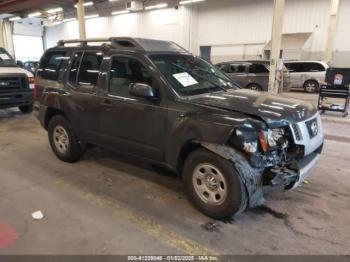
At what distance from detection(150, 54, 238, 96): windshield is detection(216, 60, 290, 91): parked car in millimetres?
7894

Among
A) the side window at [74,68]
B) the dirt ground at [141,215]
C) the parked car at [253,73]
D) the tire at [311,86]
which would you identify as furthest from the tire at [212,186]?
the tire at [311,86]

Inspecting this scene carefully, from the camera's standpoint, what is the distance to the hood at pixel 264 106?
2.88 m

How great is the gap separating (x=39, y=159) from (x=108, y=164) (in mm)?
1218

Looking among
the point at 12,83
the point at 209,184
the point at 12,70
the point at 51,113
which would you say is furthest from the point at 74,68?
the point at 12,70

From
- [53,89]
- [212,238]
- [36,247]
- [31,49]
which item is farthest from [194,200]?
[31,49]

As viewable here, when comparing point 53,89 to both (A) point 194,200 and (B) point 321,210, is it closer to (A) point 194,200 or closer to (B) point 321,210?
(A) point 194,200

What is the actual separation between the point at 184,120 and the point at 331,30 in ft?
53.2

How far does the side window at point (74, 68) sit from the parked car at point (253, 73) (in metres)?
8.31

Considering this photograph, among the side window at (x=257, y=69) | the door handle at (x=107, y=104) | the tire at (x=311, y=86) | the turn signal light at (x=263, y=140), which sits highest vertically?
the side window at (x=257, y=69)

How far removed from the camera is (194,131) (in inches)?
118

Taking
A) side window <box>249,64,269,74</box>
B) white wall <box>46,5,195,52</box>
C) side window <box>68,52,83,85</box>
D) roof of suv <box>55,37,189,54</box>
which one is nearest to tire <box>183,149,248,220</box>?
roof of suv <box>55,37,189,54</box>

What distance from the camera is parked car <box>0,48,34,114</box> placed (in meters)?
7.54

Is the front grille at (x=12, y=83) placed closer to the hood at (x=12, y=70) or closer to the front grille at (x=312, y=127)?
the hood at (x=12, y=70)

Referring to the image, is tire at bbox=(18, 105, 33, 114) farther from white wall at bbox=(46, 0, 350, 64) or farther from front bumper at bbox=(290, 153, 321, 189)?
white wall at bbox=(46, 0, 350, 64)
